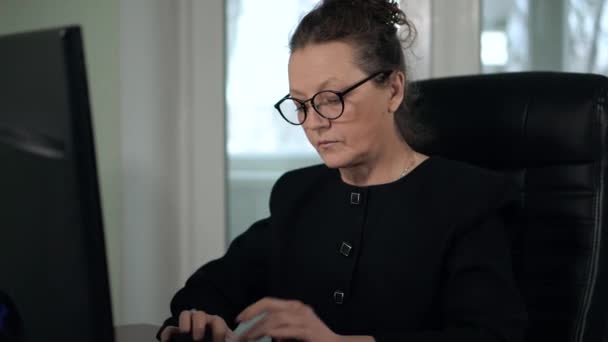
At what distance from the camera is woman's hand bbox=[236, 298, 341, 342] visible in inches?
38.4

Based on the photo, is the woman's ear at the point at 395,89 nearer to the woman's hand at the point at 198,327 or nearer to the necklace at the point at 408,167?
the necklace at the point at 408,167

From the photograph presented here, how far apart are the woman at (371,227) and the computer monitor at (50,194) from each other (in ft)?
1.83

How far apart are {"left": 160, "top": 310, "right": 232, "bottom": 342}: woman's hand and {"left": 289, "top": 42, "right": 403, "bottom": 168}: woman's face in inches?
12.8

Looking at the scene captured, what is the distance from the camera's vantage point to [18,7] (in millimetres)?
2402

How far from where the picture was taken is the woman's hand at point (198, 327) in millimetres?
1109

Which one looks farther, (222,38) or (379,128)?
(222,38)

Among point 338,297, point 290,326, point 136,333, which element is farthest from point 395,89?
point 136,333

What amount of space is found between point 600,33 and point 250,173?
1.13 meters

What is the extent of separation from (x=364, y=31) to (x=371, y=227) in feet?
1.15

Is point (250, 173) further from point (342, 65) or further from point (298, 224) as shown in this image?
point (342, 65)

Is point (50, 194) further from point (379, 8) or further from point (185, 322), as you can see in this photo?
point (379, 8)

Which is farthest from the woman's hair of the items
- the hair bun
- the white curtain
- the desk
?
the white curtain

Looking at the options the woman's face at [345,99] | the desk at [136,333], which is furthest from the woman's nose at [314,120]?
the desk at [136,333]

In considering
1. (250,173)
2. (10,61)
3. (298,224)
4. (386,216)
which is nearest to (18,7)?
(250,173)
